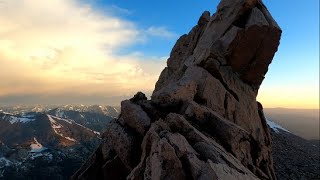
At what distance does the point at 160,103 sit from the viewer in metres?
49.6

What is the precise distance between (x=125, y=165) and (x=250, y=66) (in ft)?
88.5

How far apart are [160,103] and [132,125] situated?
14.8 ft

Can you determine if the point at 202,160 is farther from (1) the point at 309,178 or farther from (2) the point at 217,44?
(1) the point at 309,178

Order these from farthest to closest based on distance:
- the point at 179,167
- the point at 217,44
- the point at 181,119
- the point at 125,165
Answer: the point at 217,44 < the point at 125,165 < the point at 181,119 < the point at 179,167

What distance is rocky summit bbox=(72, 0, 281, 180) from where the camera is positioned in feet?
112

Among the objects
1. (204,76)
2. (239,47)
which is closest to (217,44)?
(239,47)

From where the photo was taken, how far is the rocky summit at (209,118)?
1341 inches

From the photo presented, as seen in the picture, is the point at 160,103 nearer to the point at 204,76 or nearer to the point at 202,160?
the point at 204,76

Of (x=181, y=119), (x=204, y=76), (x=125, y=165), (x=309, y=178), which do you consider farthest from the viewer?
(x=309, y=178)

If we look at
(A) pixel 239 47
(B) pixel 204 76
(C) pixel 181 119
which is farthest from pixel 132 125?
(A) pixel 239 47

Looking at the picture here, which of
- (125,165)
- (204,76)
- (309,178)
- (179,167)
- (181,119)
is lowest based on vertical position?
(309,178)

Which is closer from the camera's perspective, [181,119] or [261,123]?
[181,119]

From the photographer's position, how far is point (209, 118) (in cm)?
4716

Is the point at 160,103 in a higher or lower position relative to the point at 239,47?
lower
